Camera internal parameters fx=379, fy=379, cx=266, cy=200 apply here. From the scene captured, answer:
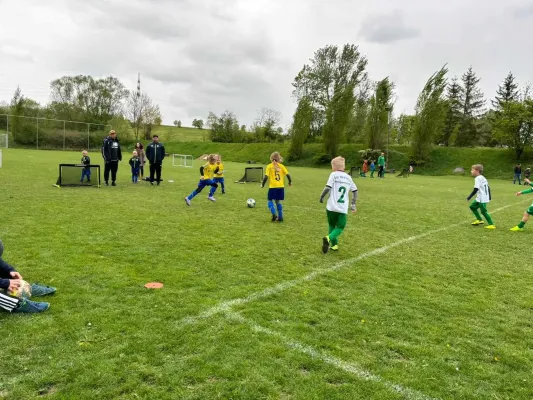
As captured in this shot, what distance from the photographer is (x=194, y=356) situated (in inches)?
133

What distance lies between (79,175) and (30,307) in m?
12.3

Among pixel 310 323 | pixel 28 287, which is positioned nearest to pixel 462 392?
pixel 310 323

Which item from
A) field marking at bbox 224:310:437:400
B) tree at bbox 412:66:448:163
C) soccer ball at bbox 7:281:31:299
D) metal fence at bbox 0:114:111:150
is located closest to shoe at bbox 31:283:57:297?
soccer ball at bbox 7:281:31:299

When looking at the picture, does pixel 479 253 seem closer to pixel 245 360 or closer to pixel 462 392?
pixel 462 392

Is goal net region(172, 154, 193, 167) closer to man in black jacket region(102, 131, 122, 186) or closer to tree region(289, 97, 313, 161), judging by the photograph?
tree region(289, 97, 313, 161)

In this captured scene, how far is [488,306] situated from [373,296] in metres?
1.43

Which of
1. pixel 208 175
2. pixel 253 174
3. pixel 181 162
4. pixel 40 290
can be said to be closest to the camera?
pixel 40 290

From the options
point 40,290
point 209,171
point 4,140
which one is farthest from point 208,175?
point 4,140

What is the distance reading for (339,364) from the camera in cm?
337

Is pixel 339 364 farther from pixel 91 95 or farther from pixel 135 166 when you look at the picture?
pixel 91 95

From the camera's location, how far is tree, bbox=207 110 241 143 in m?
66.5

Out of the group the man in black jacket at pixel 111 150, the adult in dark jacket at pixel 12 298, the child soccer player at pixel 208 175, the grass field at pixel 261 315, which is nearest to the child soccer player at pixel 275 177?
the grass field at pixel 261 315

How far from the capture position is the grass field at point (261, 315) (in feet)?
10.1

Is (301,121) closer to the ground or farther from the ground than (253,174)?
farther from the ground
